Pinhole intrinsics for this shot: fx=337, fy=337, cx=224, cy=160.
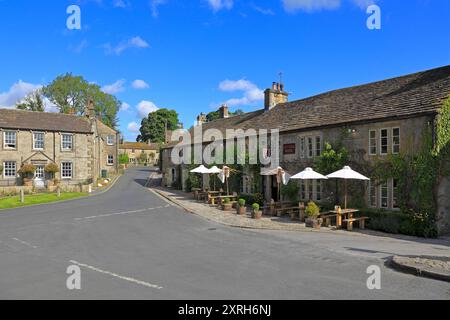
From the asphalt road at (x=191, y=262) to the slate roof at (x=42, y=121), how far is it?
23554mm

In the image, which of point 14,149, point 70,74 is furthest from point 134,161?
point 14,149

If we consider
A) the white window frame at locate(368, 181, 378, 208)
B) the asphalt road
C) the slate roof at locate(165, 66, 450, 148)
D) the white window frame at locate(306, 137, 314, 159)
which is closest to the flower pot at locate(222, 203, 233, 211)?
the asphalt road

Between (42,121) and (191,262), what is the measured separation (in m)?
36.3

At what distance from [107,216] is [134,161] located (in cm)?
7217

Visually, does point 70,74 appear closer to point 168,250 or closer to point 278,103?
point 278,103

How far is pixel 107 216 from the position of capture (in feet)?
62.7

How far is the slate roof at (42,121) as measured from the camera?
36.7 meters

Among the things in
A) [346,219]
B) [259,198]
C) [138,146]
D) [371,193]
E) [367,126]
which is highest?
[138,146]

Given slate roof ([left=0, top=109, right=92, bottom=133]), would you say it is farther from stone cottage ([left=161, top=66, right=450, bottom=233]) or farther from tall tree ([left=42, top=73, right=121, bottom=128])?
tall tree ([left=42, top=73, right=121, bottom=128])

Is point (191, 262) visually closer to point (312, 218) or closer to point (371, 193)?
point (312, 218)

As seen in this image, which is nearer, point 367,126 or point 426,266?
point 426,266

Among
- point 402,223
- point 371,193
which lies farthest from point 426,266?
point 371,193

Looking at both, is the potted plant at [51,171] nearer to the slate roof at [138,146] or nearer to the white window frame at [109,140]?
the white window frame at [109,140]

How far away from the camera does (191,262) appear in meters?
9.78
